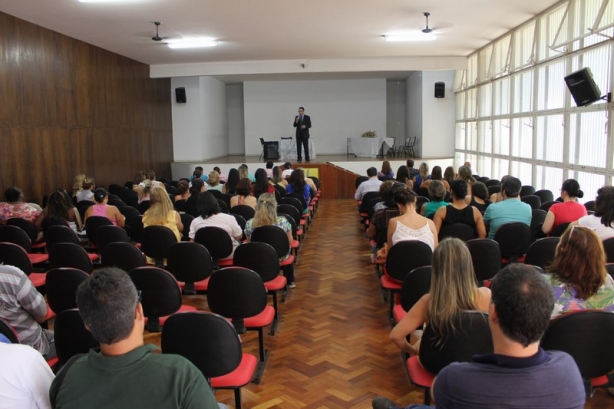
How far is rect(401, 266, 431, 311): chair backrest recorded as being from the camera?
345 cm

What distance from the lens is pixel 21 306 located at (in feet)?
10.2

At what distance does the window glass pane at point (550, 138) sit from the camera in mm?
8945

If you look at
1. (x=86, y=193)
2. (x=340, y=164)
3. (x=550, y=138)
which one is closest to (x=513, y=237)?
(x=550, y=138)

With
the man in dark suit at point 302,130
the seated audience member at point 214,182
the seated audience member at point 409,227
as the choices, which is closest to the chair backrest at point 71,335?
the seated audience member at point 409,227

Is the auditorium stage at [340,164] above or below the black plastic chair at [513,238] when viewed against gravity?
above

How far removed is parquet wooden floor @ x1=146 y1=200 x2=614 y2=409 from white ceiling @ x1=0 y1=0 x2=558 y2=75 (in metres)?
4.39

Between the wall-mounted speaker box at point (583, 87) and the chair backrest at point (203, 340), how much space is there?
22.0 ft

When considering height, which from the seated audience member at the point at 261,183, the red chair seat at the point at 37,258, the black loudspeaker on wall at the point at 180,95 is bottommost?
the red chair seat at the point at 37,258

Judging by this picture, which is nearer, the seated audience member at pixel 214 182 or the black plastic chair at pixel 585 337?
the black plastic chair at pixel 585 337

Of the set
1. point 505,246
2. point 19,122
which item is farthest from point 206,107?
point 505,246

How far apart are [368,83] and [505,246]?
1504 centimetres

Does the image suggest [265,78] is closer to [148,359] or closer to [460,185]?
[460,185]

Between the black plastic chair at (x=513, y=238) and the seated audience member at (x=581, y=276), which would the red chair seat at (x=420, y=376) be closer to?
the seated audience member at (x=581, y=276)

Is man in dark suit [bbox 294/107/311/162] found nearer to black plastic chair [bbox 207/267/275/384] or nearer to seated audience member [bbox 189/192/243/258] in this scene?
seated audience member [bbox 189/192/243/258]
